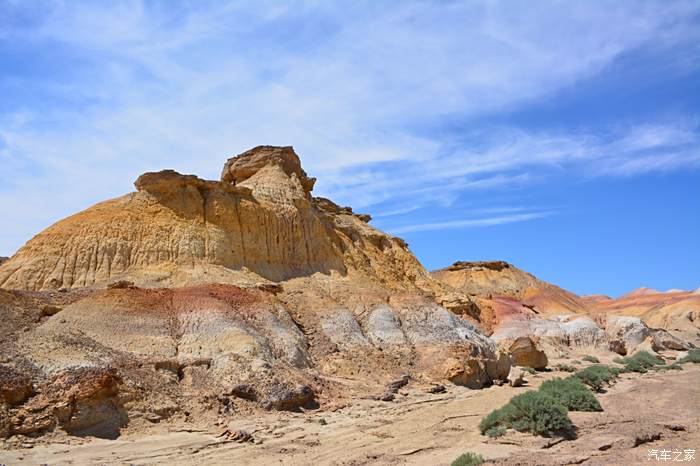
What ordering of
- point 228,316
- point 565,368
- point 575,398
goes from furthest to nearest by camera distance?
point 565,368, point 228,316, point 575,398

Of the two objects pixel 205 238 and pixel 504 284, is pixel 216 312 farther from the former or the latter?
pixel 504 284

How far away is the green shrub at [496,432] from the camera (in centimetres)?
1395

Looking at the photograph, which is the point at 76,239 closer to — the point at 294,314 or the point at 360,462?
the point at 294,314

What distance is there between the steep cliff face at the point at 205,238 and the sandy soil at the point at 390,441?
41.0 ft

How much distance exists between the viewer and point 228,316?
23391 mm

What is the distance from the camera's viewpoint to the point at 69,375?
51.8 feet

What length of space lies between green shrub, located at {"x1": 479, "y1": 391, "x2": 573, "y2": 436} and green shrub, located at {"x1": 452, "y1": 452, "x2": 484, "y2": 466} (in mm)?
2756

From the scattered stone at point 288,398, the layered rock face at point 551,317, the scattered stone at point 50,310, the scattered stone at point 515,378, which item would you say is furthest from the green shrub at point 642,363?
the scattered stone at point 50,310

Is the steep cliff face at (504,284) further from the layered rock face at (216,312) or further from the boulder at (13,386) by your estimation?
the boulder at (13,386)

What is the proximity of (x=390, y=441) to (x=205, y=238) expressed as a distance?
18.0 metres

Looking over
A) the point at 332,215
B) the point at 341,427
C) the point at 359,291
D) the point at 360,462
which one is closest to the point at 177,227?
the point at 359,291

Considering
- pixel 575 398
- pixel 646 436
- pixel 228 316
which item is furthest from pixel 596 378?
pixel 228 316

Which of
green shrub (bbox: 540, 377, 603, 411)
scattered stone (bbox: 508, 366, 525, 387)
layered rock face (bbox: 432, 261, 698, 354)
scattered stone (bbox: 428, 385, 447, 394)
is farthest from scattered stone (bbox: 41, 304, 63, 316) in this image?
layered rock face (bbox: 432, 261, 698, 354)

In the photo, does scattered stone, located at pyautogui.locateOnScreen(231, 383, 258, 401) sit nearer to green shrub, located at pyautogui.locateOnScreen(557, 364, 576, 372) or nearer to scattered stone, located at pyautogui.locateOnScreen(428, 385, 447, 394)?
scattered stone, located at pyautogui.locateOnScreen(428, 385, 447, 394)
